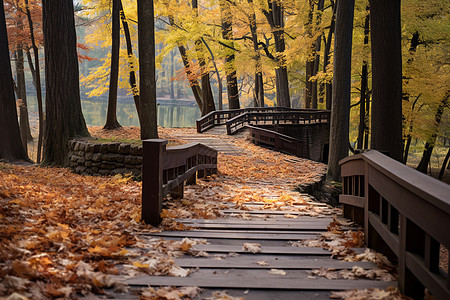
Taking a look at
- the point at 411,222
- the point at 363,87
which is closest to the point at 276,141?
the point at 363,87

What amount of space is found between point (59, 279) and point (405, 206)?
91.6 inches

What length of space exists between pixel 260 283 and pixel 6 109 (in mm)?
11396

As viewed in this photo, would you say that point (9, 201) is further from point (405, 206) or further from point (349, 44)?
point (349, 44)

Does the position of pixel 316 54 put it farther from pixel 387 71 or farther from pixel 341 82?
pixel 387 71

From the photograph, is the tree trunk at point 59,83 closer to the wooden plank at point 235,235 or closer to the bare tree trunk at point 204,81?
the wooden plank at point 235,235

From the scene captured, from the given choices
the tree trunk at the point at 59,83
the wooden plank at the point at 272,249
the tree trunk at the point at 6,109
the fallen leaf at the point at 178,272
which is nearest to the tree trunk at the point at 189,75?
the tree trunk at the point at 6,109

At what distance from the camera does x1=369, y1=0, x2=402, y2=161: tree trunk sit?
7.47 metres

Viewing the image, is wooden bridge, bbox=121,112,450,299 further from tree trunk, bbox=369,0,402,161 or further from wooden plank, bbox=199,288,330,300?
tree trunk, bbox=369,0,402,161

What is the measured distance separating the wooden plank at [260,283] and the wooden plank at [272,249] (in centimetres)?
68

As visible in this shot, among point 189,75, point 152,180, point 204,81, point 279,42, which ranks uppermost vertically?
point 279,42

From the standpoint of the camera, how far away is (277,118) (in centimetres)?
2366

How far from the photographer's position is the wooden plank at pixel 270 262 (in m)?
3.28

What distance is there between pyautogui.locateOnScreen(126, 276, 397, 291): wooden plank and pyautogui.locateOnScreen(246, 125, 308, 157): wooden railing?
16142mm

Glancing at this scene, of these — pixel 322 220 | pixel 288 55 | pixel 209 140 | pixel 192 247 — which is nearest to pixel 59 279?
pixel 192 247
